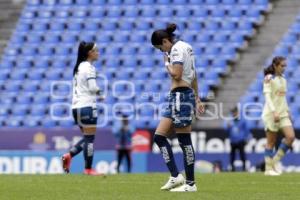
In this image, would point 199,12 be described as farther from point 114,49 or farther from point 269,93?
point 269,93

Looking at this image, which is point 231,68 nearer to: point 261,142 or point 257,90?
point 257,90

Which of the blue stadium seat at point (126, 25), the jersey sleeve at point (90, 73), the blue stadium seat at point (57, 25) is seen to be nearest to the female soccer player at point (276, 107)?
the jersey sleeve at point (90, 73)

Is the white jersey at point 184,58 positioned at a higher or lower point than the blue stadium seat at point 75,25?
lower

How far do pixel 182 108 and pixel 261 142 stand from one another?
12.9 meters

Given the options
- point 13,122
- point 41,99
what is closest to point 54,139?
point 13,122

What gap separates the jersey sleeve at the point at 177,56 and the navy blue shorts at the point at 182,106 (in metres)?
0.37

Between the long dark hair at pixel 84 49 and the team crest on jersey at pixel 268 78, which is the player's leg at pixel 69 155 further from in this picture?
the team crest on jersey at pixel 268 78

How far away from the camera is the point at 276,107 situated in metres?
16.5

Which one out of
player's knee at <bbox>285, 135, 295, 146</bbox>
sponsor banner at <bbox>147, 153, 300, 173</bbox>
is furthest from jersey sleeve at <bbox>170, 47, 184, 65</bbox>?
sponsor banner at <bbox>147, 153, 300, 173</bbox>

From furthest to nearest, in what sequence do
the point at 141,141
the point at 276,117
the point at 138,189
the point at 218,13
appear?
the point at 218,13, the point at 141,141, the point at 276,117, the point at 138,189

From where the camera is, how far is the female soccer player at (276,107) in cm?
1623

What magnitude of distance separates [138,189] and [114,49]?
18.3 meters

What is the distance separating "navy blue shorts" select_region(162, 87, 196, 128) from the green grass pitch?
2.97ft

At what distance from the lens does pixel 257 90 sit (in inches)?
1045
